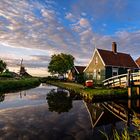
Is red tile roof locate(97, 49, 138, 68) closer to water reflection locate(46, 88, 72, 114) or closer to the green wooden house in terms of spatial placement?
the green wooden house

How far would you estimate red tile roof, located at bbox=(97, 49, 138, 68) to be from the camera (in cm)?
4057

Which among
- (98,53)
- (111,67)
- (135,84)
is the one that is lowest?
(135,84)

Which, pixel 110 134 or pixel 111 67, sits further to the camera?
pixel 111 67

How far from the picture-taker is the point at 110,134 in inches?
403

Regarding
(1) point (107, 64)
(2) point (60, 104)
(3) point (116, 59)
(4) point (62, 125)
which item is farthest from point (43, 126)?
(3) point (116, 59)

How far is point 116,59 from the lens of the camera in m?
42.7

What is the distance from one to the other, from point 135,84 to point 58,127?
47.2 feet

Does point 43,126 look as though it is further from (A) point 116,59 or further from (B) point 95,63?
(A) point 116,59

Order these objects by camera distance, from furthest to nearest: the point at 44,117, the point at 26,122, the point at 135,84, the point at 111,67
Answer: the point at 111,67 < the point at 135,84 < the point at 44,117 < the point at 26,122

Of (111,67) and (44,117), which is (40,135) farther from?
(111,67)

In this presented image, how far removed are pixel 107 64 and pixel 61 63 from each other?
1471 inches

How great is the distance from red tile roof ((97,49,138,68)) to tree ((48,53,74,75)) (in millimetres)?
31331

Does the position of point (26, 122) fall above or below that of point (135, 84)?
below

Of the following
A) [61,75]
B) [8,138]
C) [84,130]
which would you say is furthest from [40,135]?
[61,75]
